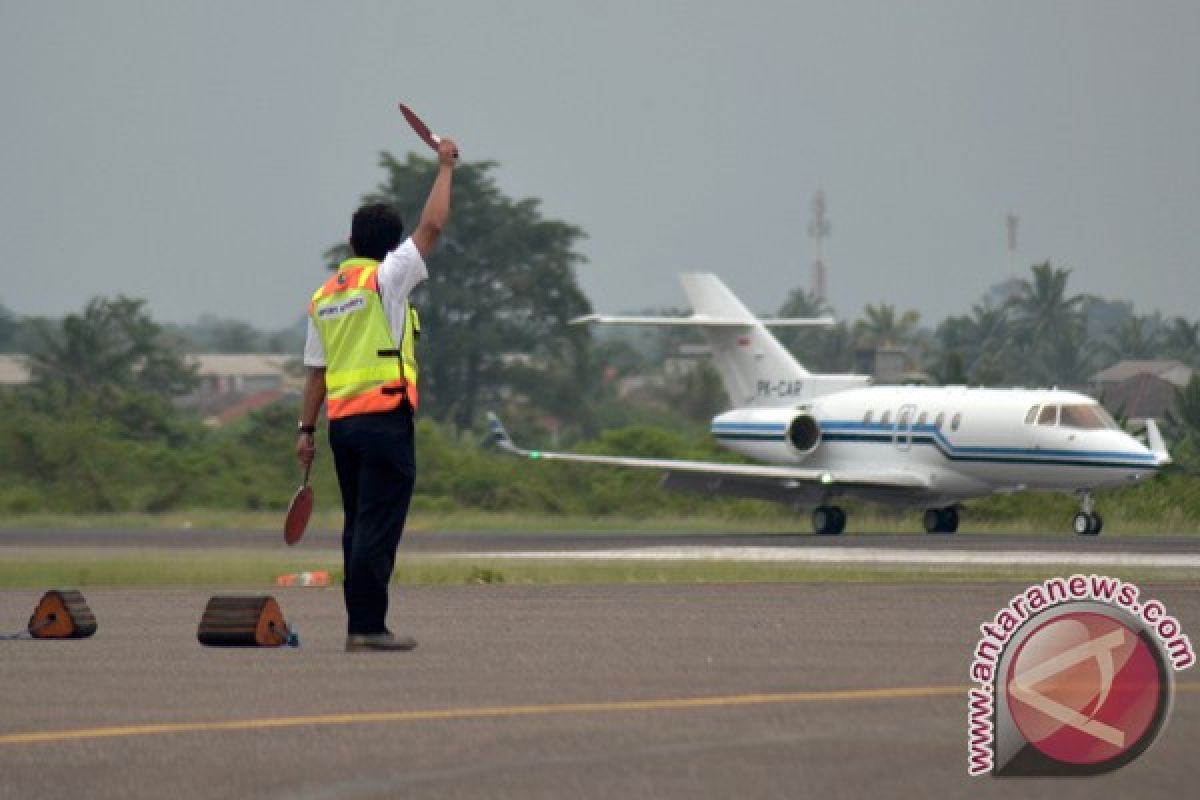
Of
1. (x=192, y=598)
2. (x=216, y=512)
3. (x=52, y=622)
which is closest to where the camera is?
(x=52, y=622)

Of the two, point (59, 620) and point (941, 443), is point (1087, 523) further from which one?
point (59, 620)

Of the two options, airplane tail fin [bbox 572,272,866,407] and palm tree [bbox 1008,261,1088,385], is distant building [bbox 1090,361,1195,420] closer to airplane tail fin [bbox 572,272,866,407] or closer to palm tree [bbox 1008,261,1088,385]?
palm tree [bbox 1008,261,1088,385]

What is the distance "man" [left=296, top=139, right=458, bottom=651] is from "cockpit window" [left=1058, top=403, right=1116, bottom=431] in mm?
29741

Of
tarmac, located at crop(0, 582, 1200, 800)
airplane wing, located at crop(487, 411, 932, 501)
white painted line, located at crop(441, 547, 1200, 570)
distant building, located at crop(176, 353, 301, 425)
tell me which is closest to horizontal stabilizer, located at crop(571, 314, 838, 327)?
airplane wing, located at crop(487, 411, 932, 501)

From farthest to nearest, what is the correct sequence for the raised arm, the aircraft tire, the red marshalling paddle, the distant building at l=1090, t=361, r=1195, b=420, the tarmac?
the distant building at l=1090, t=361, r=1195, b=420 → the aircraft tire → the red marshalling paddle → the raised arm → the tarmac

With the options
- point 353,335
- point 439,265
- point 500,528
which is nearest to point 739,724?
point 353,335

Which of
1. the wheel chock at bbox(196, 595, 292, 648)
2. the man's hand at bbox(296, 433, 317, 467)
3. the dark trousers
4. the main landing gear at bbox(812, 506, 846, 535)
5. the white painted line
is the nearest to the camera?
the dark trousers

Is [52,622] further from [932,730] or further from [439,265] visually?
[439,265]

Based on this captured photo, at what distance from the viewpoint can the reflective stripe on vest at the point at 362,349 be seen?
12.5 metres

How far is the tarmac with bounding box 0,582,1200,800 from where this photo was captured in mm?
7719

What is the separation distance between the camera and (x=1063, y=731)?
8055 millimetres

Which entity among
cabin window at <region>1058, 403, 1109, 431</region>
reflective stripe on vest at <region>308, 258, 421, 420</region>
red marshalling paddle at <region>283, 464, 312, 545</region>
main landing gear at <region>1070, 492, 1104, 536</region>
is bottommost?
main landing gear at <region>1070, 492, 1104, 536</region>

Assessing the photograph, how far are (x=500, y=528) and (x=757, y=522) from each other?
5341mm

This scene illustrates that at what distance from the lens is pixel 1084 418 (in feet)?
136
